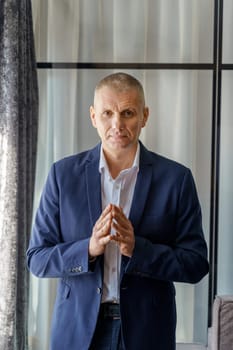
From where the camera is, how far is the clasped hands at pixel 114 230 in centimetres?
114

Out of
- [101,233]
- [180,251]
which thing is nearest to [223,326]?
[180,251]

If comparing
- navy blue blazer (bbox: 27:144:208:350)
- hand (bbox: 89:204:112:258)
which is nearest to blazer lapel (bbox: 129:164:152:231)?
navy blue blazer (bbox: 27:144:208:350)

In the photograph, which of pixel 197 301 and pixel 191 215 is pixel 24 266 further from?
pixel 191 215

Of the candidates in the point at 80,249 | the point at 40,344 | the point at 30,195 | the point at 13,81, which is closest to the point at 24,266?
the point at 30,195

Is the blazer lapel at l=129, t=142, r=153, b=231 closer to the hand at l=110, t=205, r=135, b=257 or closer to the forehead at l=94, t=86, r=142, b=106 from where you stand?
the hand at l=110, t=205, r=135, b=257

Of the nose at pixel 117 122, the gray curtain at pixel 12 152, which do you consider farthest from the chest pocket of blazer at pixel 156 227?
the gray curtain at pixel 12 152

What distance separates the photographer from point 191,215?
1.28 meters

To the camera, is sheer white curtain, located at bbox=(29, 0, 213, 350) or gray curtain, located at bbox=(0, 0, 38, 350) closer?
gray curtain, located at bbox=(0, 0, 38, 350)

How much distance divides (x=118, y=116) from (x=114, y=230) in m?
0.32

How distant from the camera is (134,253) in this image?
3.89 ft

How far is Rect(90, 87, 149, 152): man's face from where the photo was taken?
125 centimetres

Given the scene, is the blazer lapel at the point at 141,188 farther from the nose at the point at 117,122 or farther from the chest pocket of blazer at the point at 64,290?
the chest pocket of blazer at the point at 64,290

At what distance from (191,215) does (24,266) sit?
44.7 inches

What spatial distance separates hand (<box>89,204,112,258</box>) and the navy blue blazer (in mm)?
30
